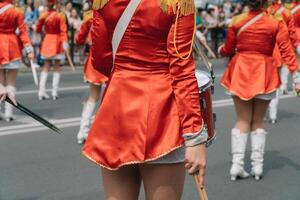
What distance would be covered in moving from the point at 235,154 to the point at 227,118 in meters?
3.41

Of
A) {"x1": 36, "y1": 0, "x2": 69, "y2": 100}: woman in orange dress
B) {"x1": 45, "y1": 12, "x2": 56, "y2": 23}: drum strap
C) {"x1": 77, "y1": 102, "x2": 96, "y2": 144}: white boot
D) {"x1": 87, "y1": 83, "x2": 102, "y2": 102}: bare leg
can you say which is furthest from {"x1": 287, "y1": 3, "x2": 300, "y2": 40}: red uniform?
{"x1": 77, "y1": 102, "x2": 96, "y2": 144}: white boot

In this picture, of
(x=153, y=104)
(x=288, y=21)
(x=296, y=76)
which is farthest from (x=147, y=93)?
(x=288, y=21)

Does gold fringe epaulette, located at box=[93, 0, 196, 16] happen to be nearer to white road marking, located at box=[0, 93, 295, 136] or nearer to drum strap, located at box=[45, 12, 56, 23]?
white road marking, located at box=[0, 93, 295, 136]

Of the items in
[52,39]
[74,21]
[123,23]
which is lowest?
[74,21]

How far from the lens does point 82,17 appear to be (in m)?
17.9

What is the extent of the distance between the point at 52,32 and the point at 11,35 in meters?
2.73

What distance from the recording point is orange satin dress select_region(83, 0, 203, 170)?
9.39 ft

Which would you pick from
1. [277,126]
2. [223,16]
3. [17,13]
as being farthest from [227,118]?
[223,16]

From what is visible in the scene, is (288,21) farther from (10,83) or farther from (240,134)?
(10,83)

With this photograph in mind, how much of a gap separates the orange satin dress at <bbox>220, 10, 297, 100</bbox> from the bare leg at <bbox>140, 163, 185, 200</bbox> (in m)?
3.22

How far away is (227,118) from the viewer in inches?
377

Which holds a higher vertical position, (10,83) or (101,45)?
(101,45)

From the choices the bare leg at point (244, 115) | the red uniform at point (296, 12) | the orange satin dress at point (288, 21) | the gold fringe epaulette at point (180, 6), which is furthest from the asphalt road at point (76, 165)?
the gold fringe epaulette at point (180, 6)

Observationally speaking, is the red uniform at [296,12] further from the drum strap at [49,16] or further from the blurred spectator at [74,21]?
the blurred spectator at [74,21]
